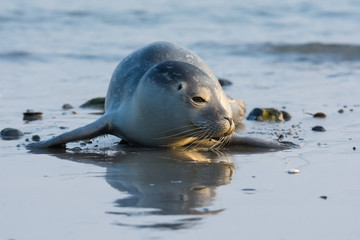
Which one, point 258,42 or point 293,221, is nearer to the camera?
point 293,221

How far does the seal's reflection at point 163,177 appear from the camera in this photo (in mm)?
4789

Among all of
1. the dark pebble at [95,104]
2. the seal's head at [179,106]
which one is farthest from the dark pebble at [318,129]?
the dark pebble at [95,104]

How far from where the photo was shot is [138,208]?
473cm

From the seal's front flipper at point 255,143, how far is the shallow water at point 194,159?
0.55 ft

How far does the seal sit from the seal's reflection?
0.16 meters

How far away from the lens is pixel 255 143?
707 centimetres

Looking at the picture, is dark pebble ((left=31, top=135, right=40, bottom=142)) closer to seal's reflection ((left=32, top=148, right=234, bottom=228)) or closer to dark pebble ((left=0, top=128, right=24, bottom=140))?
dark pebble ((left=0, top=128, right=24, bottom=140))

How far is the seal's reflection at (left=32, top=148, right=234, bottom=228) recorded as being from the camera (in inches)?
189

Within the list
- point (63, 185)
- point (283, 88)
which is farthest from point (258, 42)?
point (63, 185)

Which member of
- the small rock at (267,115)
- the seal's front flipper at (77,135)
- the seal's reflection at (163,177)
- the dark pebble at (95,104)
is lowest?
the seal's reflection at (163,177)

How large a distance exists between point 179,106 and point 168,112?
0.41 feet

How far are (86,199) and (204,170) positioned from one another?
135cm

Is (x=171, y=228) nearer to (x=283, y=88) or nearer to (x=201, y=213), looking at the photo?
(x=201, y=213)

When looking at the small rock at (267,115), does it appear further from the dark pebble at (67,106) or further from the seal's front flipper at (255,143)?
the dark pebble at (67,106)
